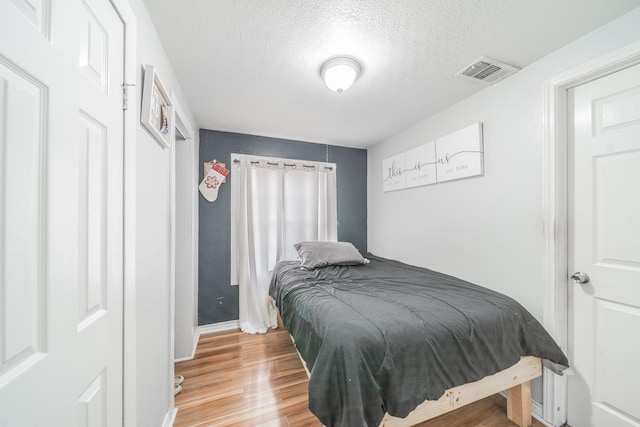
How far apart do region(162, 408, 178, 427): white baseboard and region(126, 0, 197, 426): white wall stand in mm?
20

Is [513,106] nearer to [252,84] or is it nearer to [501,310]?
[501,310]

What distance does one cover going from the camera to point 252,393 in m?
1.71

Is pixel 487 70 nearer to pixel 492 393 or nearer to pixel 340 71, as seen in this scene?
pixel 340 71

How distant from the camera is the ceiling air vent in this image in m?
1.55

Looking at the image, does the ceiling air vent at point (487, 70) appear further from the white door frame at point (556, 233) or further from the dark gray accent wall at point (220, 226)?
the dark gray accent wall at point (220, 226)

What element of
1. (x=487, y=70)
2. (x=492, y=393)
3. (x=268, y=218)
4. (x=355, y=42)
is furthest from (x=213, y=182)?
(x=492, y=393)

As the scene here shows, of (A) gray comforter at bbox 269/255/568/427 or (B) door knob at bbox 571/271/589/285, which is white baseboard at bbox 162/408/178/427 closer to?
(A) gray comforter at bbox 269/255/568/427

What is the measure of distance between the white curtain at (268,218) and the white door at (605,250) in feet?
7.42

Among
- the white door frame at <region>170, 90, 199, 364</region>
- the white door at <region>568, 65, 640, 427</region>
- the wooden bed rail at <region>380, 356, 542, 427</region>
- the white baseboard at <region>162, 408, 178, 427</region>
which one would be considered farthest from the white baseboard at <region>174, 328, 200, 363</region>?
the white door at <region>568, 65, 640, 427</region>

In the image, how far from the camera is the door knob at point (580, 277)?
1390mm

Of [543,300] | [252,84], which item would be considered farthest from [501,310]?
[252,84]

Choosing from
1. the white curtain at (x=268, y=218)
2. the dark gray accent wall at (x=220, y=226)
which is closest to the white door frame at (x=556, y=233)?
the white curtain at (x=268, y=218)

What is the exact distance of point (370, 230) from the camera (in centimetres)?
347

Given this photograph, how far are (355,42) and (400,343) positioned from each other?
1.68m
